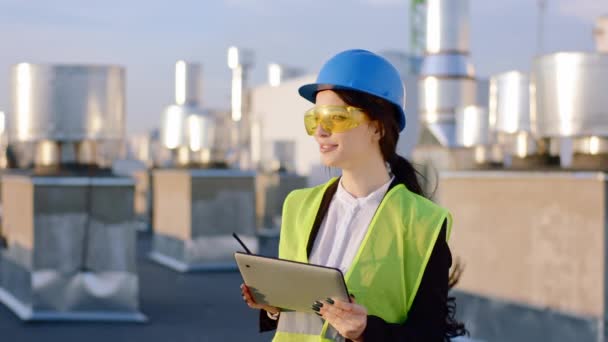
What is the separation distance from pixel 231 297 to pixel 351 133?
36.8 feet

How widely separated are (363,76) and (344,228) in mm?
521

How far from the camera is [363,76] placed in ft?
9.91

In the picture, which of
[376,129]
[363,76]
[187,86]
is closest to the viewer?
[363,76]

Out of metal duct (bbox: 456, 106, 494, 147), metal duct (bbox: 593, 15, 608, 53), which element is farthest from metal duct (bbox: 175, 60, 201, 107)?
metal duct (bbox: 593, 15, 608, 53)

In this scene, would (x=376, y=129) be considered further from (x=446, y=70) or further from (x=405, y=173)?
(x=446, y=70)

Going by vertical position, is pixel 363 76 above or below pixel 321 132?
above

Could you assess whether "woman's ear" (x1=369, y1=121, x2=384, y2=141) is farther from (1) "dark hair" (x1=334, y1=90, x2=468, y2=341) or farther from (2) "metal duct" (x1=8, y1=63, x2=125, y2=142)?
(2) "metal duct" (x1=8, y1=63, x2=125, y2=142)

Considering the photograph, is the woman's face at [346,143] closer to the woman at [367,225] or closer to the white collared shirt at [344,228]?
the woman at [367,225]

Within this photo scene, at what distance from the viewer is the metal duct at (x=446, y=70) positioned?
71.8 ft

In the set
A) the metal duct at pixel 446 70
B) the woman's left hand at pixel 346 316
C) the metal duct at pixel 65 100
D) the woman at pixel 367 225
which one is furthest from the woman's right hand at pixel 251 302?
the metal duct at pixel 446 70

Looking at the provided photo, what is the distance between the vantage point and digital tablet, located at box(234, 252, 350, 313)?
2.69m

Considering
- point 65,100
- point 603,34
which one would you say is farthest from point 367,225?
point 603,34

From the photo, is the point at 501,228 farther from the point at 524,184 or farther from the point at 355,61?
the point at 355,61

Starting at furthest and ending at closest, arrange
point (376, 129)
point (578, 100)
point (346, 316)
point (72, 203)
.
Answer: point (72, 203) < point (578, 100) < point (376, 129) < point (346, 316)
